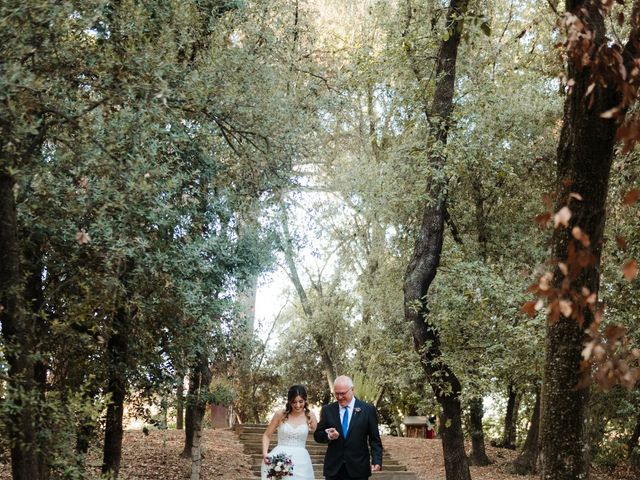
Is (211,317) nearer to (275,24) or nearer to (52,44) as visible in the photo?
(275,24)

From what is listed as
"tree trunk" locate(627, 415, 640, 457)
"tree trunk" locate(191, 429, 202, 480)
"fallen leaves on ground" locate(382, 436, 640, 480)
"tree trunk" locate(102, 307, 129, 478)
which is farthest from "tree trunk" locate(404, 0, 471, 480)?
"tree trunk" locate(627, 415, 640, 457)

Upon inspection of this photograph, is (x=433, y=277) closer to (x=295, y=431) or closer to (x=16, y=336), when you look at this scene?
(x=295, y=431)

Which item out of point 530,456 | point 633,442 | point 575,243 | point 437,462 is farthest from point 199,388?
point 633,442

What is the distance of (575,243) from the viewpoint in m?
4.54

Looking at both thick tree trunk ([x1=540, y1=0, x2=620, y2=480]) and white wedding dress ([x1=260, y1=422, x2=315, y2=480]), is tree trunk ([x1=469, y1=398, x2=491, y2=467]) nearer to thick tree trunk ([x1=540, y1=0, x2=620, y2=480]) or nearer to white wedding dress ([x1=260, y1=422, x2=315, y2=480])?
white wedding dress ([x1=260, y1=422, x2=315, y2=480])

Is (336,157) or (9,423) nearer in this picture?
(9,423)

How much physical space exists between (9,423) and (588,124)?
508 cm

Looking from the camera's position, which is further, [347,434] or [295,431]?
[295,431]

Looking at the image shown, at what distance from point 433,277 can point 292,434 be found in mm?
4249

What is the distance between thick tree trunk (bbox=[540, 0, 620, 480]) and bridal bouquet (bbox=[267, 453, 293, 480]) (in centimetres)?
427

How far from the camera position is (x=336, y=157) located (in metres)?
20.8

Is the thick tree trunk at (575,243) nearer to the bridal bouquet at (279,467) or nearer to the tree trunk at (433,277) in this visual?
the bridal bouquet at (279,467)

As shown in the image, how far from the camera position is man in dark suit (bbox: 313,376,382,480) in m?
7.91

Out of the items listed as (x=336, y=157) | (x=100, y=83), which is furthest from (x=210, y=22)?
(x=336, y=157)
